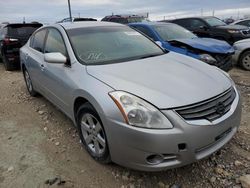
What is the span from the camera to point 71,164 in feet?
9.36

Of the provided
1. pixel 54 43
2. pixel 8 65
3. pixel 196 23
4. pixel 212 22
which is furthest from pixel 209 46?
pixel 8 65

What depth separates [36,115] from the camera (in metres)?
4.27

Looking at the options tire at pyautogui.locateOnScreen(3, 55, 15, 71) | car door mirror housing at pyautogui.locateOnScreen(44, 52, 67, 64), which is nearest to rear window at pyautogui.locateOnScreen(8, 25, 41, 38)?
tire at pyautogui.locateOnScreen(3, 55, 15, 71)

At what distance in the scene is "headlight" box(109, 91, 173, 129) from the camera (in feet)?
6.98

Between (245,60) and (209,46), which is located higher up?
(209,46)

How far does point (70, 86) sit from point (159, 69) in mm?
1059

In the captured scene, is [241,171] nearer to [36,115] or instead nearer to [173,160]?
[173,160]

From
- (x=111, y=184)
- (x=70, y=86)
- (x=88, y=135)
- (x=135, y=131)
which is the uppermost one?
(x=70, y=86)

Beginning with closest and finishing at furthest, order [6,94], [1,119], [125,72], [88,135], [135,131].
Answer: [135,131] < [125,72] < [88,135] < [1,119] < [6,94]

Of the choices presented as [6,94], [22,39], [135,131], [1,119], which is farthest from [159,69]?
[22,39]

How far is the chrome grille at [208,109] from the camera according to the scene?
2.18 m

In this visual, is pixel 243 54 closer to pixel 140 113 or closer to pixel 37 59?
pixel 37 59

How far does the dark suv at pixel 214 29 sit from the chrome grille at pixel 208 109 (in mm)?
6889

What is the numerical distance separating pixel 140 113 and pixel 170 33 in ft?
15.8
